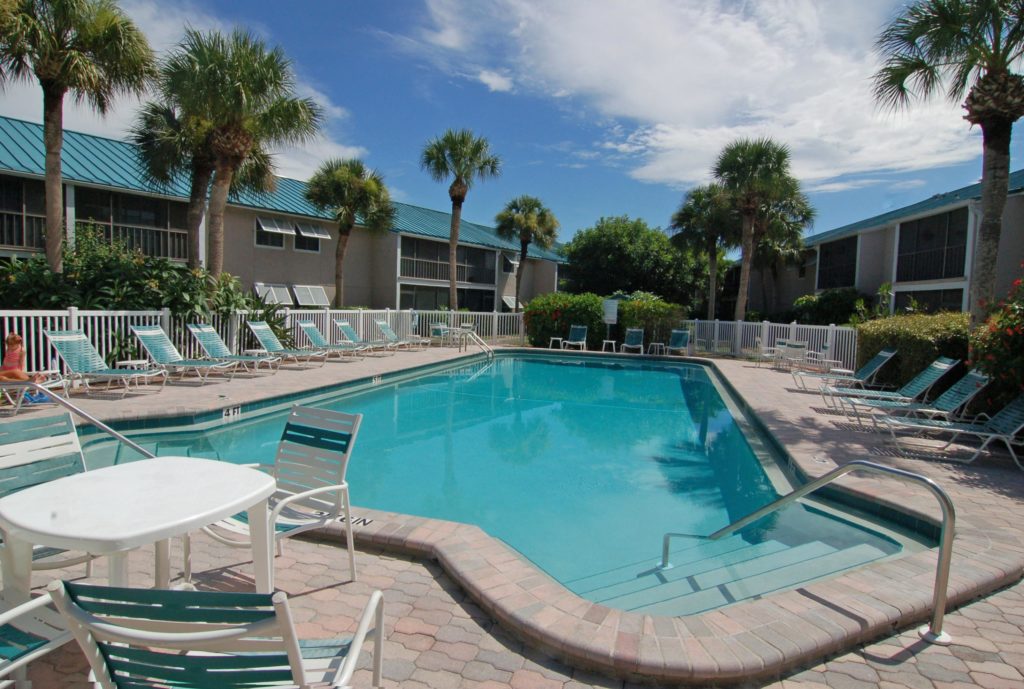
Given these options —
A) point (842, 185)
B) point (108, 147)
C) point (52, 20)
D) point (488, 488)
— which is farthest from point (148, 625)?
point (842, 185)

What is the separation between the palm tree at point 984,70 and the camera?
28.8 ft

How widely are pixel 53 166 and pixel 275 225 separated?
1265cm

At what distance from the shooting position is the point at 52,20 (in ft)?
33.7

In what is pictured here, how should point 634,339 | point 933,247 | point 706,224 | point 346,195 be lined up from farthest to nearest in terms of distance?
point 706,224
point 346,195
point 933,247
point 634,339

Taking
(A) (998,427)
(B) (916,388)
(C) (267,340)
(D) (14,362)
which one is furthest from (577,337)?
(D) (14,362)

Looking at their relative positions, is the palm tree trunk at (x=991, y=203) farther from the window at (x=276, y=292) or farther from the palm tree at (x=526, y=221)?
the palm tree at (x=526, y=221)

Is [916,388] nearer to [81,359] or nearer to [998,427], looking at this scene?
[998,427]

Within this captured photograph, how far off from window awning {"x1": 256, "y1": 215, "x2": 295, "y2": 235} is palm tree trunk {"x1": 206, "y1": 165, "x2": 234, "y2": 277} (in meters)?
9.96

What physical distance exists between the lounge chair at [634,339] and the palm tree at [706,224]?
839 centimetres

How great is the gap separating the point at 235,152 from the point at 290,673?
13.7 m

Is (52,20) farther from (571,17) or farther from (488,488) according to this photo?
(488,488)

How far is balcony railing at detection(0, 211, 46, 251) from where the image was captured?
17.1 metres

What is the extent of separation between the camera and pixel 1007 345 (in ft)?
23.6

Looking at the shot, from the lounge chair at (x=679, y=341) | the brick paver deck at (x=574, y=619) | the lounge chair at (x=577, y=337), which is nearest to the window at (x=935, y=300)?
the lounge chair at (x=679, y=341)
